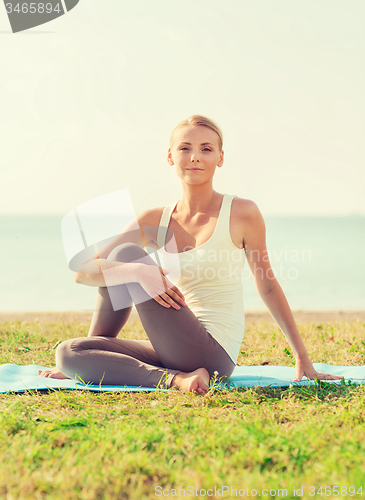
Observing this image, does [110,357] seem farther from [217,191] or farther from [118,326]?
[217,191]

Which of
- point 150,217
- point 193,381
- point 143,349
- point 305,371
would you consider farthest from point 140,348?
point 305,371

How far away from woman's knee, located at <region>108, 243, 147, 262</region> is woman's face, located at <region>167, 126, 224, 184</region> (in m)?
0.64

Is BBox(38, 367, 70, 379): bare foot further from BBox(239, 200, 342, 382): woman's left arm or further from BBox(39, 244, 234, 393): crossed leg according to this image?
BBox(239, 200, 342, 382): woman's left arm

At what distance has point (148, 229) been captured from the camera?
3.21 metres

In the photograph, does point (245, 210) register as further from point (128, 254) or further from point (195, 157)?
point (128, 254)

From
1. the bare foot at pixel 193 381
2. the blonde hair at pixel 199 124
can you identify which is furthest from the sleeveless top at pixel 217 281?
the blonde hair at pixel 199 124

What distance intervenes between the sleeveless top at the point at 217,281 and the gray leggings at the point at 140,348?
0.43ft

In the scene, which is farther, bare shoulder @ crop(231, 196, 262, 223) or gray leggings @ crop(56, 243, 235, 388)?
bare shoulder @ crop(231, 196, 262, 223)

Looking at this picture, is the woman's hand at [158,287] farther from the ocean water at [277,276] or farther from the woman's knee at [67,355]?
the ocean water at [277,276]

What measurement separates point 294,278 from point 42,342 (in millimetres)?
16290

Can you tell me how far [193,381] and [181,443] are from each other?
675mm

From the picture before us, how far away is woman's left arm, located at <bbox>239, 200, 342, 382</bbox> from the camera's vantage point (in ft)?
9.43

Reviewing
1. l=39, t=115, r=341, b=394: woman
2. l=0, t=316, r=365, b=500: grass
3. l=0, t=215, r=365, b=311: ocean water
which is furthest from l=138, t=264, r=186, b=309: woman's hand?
l=0, t=215, r=365, b=311: ocean water

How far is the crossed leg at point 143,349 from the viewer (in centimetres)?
263
